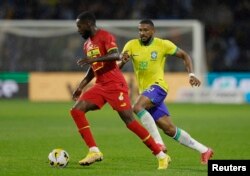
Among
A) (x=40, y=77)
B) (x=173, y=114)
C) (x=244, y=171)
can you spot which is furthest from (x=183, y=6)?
(x=244, y=171)

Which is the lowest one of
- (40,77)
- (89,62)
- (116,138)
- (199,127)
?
(89,62)

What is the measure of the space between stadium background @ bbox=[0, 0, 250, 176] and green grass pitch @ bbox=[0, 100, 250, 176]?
2 cm

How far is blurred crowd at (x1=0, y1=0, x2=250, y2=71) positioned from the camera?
112ft

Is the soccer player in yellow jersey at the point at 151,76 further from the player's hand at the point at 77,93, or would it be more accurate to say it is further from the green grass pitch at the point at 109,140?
the player's hand at the point at 77,93

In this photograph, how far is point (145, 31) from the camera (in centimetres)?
1264

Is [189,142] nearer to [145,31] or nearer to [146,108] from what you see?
[146,108]

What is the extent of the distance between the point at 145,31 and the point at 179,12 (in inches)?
924

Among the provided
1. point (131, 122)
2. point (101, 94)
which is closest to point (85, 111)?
point (101, 94)

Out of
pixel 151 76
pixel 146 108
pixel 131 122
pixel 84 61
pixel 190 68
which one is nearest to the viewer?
pixel 84 61

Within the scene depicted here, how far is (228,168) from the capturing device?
30.7ft

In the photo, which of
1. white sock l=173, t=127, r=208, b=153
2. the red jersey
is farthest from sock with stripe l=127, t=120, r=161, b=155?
white sock l=173, t=127, r=208, b=153

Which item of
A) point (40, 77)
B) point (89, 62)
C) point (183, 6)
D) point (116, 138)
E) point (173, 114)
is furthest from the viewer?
point (183, 6)

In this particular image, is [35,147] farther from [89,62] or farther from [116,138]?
[89,62]

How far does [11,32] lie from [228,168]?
25402 millimetres
